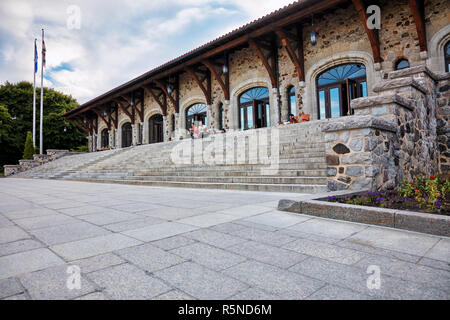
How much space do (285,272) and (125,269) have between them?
1071mm

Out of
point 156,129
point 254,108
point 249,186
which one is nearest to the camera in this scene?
point 249,186

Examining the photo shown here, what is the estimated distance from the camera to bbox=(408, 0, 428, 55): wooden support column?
9.51 metres

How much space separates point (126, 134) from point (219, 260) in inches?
1029

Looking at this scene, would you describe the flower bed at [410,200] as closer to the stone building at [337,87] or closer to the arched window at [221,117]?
the stone building at [337,87]

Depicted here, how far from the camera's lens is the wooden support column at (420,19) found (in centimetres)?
951

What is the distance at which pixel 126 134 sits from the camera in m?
26.1

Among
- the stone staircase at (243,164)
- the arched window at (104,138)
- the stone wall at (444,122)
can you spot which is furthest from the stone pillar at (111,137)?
the stone wall at (444,122)

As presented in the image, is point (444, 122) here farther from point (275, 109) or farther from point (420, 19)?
point (275, 109)

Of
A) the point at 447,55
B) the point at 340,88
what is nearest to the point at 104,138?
the point at 340,88

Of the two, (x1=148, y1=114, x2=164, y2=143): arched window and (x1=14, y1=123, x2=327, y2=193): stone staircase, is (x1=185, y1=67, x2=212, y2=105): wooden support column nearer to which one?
(x1=14, y1=123, x2=327, y2=193): stone staircase

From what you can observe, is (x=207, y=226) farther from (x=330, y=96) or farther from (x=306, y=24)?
(x=306, y=24)

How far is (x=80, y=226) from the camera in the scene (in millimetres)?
3098

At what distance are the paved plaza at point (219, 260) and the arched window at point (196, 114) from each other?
1537 cm
